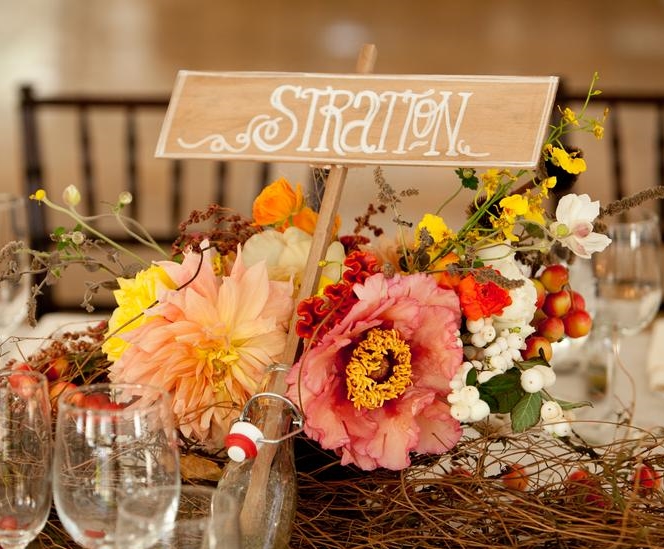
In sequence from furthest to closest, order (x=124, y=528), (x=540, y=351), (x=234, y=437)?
(x=540, y=351), (x=234, y=437), (x=124, y=528)

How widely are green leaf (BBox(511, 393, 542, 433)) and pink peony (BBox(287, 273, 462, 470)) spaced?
0.05 m

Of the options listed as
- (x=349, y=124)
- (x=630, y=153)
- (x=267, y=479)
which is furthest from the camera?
(x=630, y=153)

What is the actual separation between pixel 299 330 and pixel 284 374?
0.04m

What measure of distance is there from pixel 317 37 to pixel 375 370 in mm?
5672

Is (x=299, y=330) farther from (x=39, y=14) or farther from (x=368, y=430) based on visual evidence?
(x=39, y=14)

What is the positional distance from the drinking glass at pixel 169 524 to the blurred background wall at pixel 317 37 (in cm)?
566

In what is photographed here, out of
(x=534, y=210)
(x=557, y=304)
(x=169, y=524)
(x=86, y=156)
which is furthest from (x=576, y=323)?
(x=86, y=156)

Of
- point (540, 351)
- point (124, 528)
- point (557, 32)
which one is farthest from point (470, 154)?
point (557, 32)

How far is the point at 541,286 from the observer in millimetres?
964

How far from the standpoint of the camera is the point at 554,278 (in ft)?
3.16

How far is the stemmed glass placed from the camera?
148 centimetres

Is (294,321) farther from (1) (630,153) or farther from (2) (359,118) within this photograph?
(1) (630,153)

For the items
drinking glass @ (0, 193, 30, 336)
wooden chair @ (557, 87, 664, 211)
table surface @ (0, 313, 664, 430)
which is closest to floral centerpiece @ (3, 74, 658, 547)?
table surface @ (0, 313, 664, 430)

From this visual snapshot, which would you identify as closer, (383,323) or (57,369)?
(383,323)
